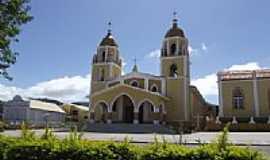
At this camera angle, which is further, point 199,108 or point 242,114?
point 199,108

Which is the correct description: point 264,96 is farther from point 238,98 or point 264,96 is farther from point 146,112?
point 146,112

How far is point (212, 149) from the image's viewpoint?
6.57 metres

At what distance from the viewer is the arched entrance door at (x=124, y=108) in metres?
41.2

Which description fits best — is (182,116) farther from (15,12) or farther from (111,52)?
(15,12)

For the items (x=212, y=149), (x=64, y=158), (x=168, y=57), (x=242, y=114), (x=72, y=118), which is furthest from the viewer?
(x=72, y=118)

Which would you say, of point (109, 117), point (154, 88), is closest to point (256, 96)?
point (154, 88)

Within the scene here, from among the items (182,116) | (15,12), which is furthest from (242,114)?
(15,12)

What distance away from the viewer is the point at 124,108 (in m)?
41.8

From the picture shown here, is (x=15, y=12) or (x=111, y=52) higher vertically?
(x=111, y=52)

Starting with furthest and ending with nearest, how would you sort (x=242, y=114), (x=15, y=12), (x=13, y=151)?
1. (x=242, y=114)
2. (x=15, y=12)
3. (x=13, y=151)

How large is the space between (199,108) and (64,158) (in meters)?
42.3

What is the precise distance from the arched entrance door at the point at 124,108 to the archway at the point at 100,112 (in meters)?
1.27

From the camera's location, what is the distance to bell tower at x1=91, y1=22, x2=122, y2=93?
46.9m

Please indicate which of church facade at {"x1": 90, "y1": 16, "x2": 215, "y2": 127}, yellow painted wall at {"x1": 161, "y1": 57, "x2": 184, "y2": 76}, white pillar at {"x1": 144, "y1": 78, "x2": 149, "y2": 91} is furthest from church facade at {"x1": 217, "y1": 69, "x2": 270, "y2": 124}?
white pillar at {"x1": 144, "y1": 78, "x2": 149, "y2": 91}
